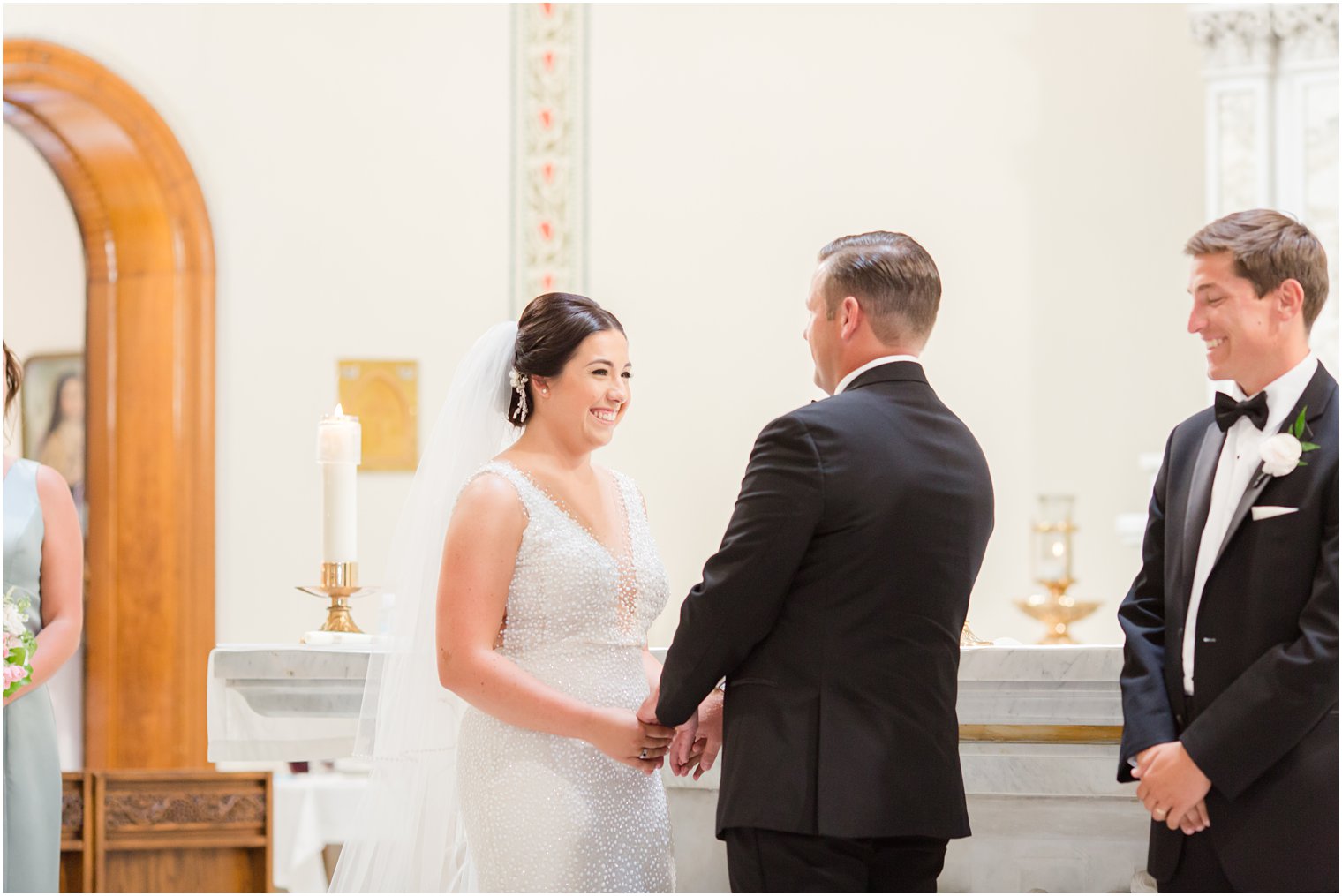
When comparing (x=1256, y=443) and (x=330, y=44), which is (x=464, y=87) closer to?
(x=330, y=44)

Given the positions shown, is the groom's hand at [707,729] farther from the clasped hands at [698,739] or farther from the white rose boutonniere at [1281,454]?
the white rose boutonniere at [1281,454]

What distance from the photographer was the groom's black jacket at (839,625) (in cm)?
221

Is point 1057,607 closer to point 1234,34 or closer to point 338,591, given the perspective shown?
point 1234,34

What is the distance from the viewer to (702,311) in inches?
240

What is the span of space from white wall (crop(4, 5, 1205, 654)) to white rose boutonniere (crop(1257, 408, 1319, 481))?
3.82 meters

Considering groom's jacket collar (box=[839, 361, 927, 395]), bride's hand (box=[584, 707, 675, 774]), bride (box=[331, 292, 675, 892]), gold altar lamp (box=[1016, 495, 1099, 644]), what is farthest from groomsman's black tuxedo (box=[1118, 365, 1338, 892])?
gold altar lamp (box=[1016, 495, 1099, 644])

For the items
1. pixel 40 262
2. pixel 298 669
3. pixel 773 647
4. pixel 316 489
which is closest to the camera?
pixel 773 647

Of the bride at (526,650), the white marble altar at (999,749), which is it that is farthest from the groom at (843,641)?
the white marble altar at (999,749)

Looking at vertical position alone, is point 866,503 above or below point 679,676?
above

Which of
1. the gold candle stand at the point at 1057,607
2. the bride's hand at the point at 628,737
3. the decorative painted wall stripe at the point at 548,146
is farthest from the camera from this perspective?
the decorative painted wall stripe at the point at 548,146

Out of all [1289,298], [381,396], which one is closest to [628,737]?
[1289,298]

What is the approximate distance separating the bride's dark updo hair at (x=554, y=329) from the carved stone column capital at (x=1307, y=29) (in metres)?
3.88

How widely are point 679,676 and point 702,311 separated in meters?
3.89

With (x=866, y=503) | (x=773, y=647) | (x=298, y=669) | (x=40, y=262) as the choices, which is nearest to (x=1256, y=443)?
(x=866, y=503)
